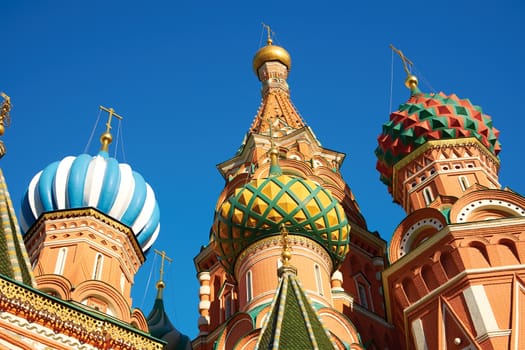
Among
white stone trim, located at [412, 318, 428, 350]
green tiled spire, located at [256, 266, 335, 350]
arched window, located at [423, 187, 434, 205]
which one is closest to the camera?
green tiled spire, located at [256, 266, 335, 350]

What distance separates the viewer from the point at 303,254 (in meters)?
14.0

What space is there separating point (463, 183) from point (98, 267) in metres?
7.41

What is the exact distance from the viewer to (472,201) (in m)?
13.8

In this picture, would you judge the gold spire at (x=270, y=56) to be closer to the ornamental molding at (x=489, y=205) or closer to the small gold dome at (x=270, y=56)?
the small gold dome at (x=270, y=56)

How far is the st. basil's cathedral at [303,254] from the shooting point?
31.5 ft

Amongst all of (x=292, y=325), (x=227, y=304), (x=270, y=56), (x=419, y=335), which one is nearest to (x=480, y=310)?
(x=419, y=335)

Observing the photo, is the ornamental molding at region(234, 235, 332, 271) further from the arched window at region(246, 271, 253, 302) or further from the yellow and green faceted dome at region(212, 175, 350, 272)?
the arched window at region(246, 271, 253, 302)

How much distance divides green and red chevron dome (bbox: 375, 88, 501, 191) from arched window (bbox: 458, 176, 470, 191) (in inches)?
44.9

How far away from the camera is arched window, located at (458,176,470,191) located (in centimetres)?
1531

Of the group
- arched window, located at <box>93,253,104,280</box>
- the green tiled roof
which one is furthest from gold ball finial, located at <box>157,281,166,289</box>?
arched window, located at <box>93,253,104,280</box>

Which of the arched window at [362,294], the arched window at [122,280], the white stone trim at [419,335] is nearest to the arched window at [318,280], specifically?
the white stone trim at [419,335]

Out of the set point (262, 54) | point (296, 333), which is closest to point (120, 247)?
point (296, 333)

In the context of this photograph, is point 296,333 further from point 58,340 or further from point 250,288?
point 250,288

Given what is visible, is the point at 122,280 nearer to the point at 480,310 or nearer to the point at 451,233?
the point at 451,233
